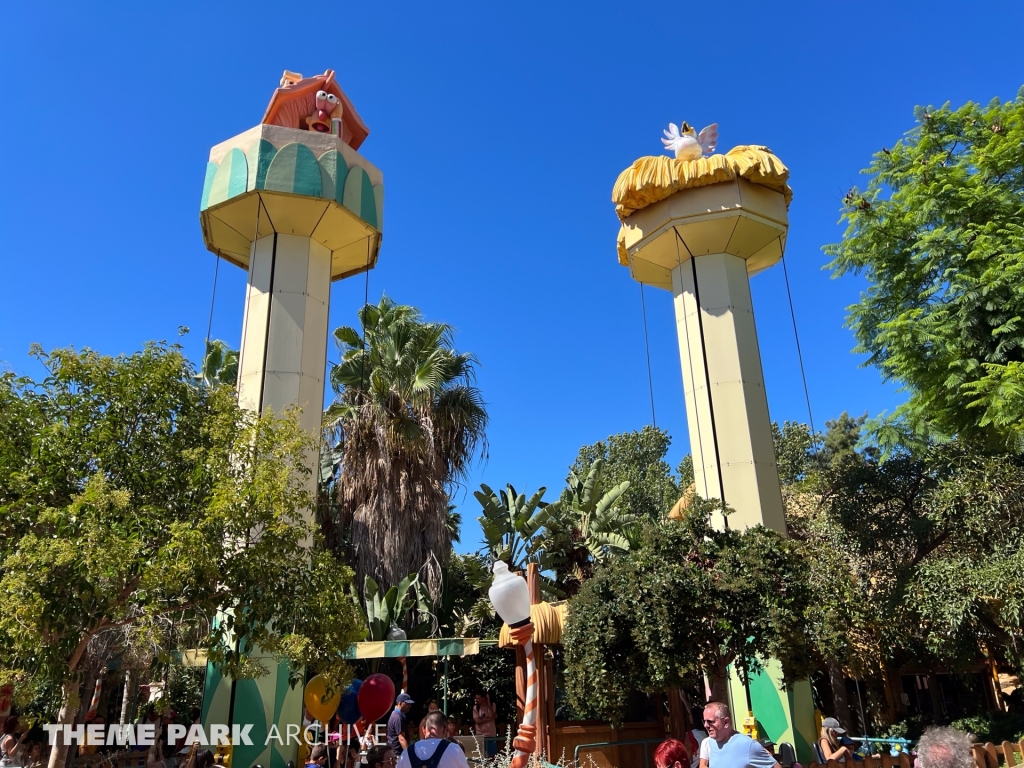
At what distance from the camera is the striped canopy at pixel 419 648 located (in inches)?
551

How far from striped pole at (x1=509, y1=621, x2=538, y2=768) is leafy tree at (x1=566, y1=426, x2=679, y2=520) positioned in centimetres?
2945

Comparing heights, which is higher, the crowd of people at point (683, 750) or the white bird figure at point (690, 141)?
the white bird figure at point (690, 141)

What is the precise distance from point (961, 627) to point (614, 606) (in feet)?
24.1

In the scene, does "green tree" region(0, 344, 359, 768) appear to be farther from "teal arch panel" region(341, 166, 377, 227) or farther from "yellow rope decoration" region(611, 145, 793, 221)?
"yellow rope decoration" region(611, 145, 793, 221)

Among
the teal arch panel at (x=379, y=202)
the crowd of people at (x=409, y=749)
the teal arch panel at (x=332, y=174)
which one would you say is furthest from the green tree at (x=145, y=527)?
the teal arch panel at (x=379, y=202)

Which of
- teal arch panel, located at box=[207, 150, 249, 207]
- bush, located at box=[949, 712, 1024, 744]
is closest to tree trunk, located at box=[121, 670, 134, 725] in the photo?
teal arch panel, located at box=[207, 150, 249, 207]

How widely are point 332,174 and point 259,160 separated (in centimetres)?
154

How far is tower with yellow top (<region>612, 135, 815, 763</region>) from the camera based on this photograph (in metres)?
16.2

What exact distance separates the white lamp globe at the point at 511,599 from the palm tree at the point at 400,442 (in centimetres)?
1020

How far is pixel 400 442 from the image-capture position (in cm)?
2003

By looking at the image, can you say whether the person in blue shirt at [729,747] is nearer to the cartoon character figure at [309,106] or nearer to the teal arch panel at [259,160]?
the teal arch panel at [259,160]

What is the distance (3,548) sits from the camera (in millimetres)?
9625

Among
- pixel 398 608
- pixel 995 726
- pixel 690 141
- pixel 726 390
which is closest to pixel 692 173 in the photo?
pixel 690 141

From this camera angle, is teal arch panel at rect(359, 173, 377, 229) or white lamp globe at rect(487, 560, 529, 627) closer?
white lamp globe at rect(487, 560, 529, 627)
